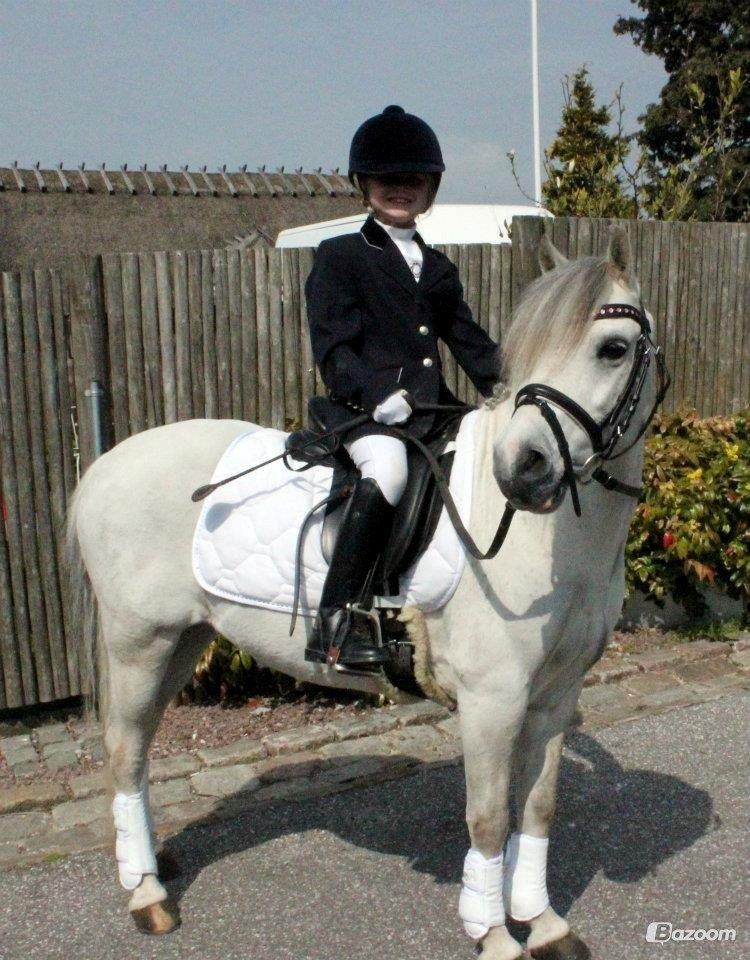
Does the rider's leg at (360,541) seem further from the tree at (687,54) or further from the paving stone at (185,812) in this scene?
the tree at (687,54)

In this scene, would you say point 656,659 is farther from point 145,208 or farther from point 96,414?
point 145,208

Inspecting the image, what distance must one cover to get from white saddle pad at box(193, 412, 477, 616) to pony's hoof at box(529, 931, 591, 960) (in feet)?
3.99

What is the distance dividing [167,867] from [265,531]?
144cm

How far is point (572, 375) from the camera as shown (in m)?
2.33

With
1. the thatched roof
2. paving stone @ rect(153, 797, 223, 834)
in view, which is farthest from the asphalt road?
the thatched roof

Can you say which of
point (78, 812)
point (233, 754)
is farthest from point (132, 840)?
point (233, 754)

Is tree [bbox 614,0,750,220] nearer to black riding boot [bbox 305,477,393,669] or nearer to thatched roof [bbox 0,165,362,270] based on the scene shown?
thatched roof [bbox 0,165,362,270]

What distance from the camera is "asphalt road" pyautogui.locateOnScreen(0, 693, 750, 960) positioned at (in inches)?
119

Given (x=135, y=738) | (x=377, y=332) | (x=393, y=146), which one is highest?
(x=393, y=146)

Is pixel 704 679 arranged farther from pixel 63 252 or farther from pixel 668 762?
pixel 63 252

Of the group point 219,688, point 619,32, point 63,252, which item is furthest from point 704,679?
point 619,32

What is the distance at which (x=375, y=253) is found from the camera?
3.01m

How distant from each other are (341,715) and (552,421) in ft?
10.0

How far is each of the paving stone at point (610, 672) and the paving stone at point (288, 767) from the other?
5.74ft
